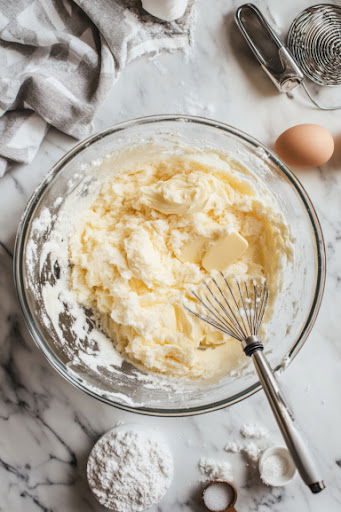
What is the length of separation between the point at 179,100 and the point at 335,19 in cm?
70

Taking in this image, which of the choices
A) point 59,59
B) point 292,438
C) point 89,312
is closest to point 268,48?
point 59,59

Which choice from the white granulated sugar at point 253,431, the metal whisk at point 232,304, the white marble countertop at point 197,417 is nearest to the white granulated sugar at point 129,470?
the white marble countertop at point 197,417

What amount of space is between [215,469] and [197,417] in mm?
206

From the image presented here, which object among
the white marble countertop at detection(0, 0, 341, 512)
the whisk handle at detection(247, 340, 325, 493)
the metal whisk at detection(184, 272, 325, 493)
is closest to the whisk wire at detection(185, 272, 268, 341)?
the metal whisk at detection(184, 272, 325, 493)

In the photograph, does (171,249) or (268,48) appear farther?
(268,48)

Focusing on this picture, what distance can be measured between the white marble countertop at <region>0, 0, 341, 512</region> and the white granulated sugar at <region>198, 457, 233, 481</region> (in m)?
0.03

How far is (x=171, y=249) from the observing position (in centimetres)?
184

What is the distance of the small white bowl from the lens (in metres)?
1.88

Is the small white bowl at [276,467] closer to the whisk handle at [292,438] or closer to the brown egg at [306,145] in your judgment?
the whisk handle at [292,438]

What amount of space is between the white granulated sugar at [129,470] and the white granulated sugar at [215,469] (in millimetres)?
133

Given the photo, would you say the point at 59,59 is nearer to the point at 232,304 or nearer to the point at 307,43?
the point at 307,43

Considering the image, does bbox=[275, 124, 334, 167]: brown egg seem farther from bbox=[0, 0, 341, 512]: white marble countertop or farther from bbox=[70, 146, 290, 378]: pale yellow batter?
bbox=[70, 146, 290, 378]: pale yellow batter

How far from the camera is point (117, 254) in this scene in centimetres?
181

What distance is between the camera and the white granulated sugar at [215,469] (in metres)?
1.90
